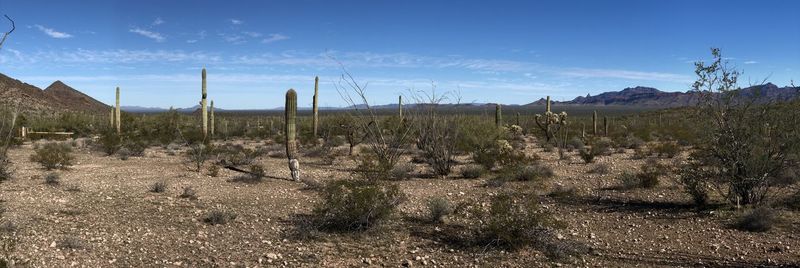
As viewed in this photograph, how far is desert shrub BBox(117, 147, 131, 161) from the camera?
18.2 m

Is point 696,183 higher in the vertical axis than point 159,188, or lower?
higher

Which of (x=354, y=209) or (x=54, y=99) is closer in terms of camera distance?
(x=354, y=209)

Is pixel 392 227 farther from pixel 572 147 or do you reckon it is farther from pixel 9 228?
pixel 572 147

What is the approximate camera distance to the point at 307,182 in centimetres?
1242

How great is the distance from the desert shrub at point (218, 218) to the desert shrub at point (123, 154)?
1089cm

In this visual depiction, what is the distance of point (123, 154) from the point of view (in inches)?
736

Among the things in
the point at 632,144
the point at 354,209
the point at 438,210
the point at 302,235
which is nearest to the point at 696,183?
the point at 438,210

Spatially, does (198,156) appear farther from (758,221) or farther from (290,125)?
(758,221)

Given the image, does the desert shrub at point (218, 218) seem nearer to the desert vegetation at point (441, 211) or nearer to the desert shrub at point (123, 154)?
the desert vegetation at point (441, 211)

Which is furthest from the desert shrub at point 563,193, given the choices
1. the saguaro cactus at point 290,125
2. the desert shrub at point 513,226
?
the saguaro cactus at point 290,125

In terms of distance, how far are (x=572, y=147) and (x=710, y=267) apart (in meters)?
16.3

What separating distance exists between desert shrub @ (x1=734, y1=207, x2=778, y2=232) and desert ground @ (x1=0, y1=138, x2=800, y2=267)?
0.16 meters

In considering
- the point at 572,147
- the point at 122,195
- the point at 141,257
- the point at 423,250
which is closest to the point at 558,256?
the point at 423,250

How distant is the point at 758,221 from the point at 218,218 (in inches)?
302
